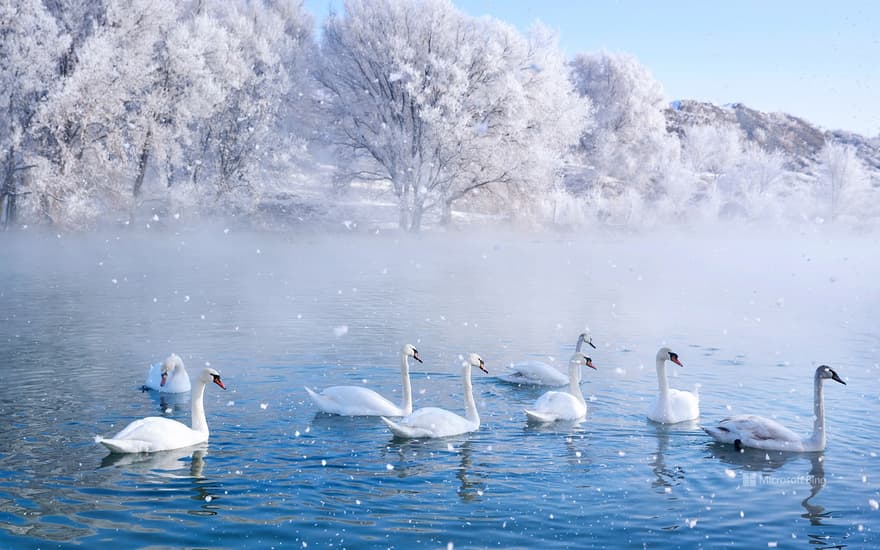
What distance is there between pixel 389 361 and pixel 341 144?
32.4 metres

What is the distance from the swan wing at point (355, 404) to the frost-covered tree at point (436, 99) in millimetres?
32653

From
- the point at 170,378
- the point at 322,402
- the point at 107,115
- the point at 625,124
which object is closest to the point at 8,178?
the point at 107,115

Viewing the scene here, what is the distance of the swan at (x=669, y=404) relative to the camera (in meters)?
11.6

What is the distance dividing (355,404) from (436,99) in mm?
34798

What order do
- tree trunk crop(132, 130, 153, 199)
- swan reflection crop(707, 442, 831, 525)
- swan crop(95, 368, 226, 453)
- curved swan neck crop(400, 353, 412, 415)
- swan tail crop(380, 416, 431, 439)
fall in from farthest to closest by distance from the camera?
tree trunk crop(132, 130, 153, 199) < curved swan neck crop(400, 353, 412, 415) < swan tail crop(380, 416, 431, 439) < swan crop(95, 368, 226, 453) < swan reflection crop(707, 442, 831, 525)

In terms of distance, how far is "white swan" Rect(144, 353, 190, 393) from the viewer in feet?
41.5

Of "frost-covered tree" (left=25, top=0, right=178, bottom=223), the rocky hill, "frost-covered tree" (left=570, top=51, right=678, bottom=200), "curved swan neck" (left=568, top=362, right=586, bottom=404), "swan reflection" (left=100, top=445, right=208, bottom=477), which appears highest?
the rocky hill

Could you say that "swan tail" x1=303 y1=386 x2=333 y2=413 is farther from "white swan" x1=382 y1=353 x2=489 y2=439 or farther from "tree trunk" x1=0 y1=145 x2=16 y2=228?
"tree trunk" x1=0 y1=145 x2=16 y2=228

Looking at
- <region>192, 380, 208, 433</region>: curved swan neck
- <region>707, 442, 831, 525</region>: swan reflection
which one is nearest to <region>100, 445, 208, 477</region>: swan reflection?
A: <region>192, 380, 208, 433</region>: curved swan neck

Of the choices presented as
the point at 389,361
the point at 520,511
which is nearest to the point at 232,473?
the point at 520,511

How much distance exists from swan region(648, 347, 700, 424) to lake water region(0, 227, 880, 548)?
0.21m

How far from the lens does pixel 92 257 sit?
115 feet

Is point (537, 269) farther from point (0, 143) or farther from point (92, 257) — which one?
point (0, 143)

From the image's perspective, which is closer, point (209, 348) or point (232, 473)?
point (232, 473)
